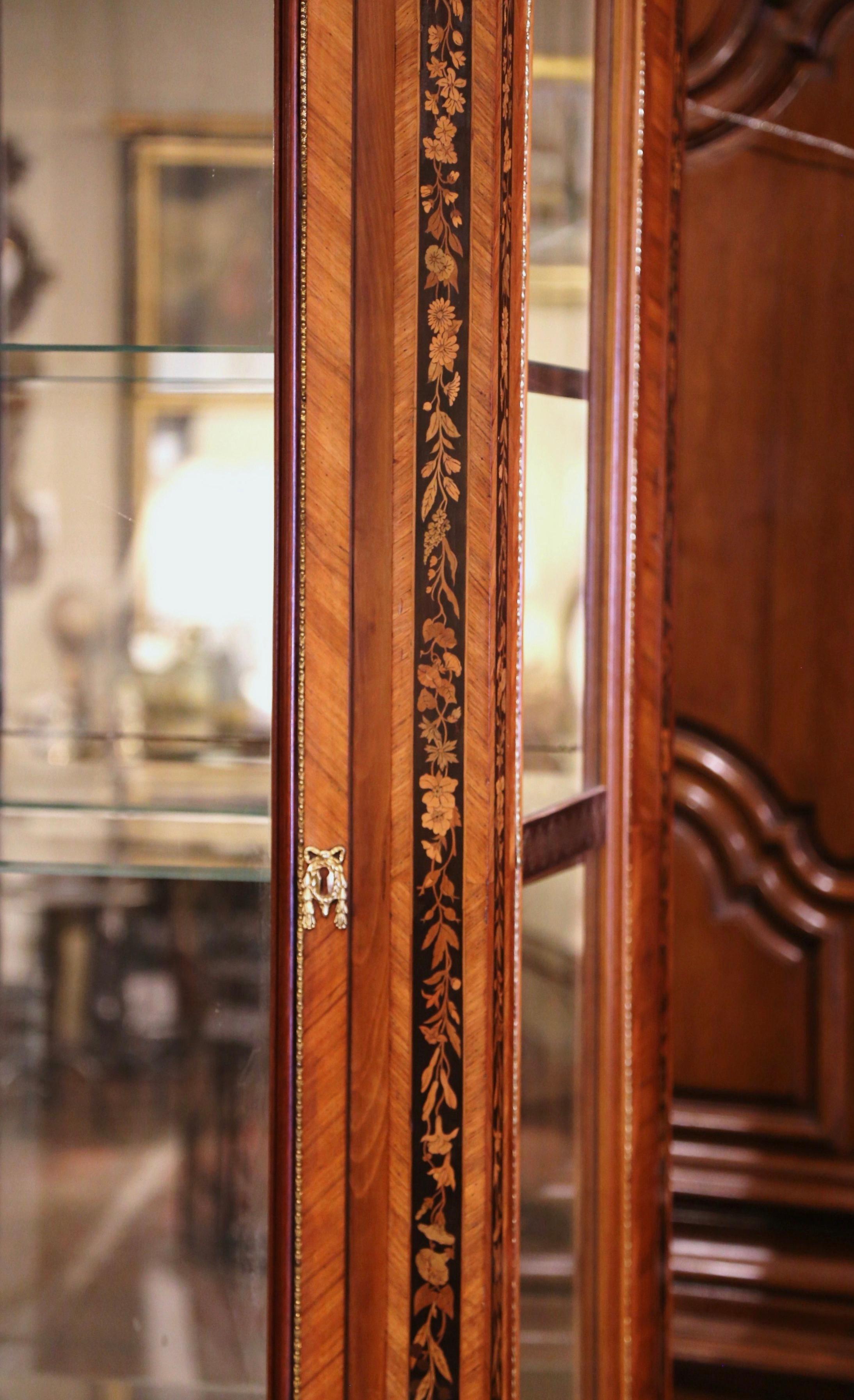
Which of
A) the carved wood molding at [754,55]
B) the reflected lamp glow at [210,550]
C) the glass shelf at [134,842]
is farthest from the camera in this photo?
the carved wood molding at [754,55]

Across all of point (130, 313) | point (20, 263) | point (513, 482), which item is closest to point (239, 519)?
point (513, 482)

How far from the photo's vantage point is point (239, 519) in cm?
69

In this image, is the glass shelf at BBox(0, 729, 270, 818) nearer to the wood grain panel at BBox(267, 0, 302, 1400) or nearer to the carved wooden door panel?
the wood grain panel at BBox(267, 0, 302, 1400)

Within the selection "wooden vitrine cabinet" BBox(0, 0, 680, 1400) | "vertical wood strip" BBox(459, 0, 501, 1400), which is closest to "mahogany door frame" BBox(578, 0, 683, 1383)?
"wooden vitrine cabinet" BBox(0, 0, 680, 1400)

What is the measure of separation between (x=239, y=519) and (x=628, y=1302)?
517 millimetres

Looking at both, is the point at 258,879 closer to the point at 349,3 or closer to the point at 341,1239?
the point at 341,1239

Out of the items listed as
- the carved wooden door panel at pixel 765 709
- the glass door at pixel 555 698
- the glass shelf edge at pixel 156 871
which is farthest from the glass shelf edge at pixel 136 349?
the carved wooden door panel at pixel 765 709

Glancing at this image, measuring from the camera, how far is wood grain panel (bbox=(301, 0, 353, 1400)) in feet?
1.71

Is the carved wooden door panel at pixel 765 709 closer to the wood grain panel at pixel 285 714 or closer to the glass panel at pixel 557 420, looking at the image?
the glass panel at pixel 557 420

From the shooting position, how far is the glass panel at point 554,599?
61cm

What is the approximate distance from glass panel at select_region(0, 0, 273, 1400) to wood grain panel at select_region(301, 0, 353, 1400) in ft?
0.12

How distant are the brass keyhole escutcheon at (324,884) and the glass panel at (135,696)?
A: 3 centimetres

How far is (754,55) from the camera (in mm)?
1062

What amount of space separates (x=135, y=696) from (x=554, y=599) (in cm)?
54
